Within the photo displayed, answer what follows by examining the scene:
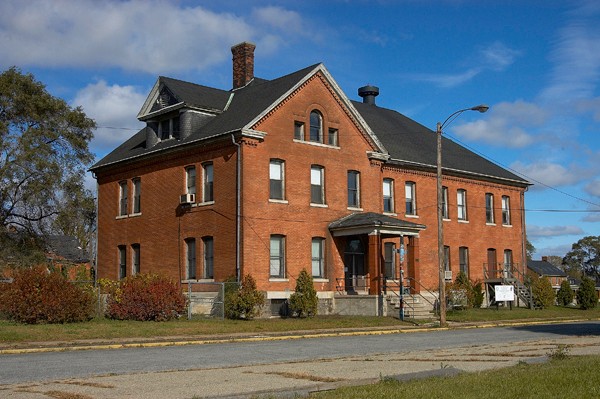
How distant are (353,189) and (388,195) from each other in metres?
3.86

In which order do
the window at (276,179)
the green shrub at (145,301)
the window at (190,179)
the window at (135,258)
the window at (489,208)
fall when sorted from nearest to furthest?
1. the green shrub at (145,301)
2. the window at (276,179)
3. the window at (190,179)
4. the window at (135,258)
5. the window at (489,208)

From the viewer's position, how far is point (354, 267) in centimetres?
3859

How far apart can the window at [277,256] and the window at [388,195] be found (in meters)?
8.79

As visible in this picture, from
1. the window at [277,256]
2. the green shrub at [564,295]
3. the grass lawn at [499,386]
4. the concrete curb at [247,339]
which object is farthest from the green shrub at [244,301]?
the green shrub at [564,295]

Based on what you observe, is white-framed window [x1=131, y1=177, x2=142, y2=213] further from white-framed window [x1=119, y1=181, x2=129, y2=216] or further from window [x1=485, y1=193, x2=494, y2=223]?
window [x1=485, y1=193, x2=494, y2=223]

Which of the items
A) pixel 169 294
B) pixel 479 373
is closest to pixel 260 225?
pixel 169 294

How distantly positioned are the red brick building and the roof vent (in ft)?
19.8

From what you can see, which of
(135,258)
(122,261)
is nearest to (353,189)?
(135,258)

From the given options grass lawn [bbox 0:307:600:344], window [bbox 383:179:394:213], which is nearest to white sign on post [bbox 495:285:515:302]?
grass lawn [bbox 0:307:600:344]

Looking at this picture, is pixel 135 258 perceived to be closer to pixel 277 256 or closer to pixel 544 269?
pixel 277 256

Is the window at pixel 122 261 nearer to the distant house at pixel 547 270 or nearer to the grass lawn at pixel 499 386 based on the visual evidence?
the grass lawn at pixel 499 386

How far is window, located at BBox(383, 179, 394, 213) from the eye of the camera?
137ft

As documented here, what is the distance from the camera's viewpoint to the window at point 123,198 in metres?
41.5

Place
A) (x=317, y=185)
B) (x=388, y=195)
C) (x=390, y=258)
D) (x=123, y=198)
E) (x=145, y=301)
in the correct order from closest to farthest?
(x=145, y=301), (x=317, y=185), (x=390, y=258), (x=123, y=198), (x=388, y=195)
